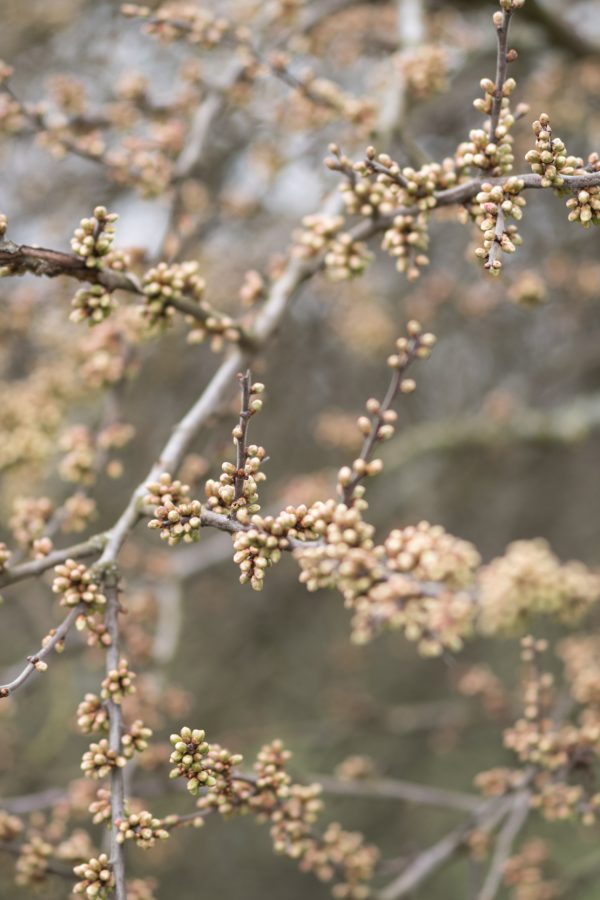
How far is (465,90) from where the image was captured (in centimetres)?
575

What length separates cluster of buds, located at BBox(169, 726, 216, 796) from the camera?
6.51 ft

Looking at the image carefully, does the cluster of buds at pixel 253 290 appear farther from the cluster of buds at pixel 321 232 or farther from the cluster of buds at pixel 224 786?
the cluster of buds at pixel 224 786

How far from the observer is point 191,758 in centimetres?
201

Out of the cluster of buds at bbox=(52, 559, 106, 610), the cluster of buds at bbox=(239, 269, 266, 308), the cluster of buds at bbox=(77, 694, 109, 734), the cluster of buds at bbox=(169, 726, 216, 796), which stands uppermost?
the cluster of buds at bbox=(239, 269, 266, 308)

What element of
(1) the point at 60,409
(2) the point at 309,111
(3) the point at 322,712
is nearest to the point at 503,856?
(1) the point at 60,409

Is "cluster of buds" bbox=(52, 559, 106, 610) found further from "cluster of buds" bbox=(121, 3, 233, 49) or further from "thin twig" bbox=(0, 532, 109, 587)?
"cluster of buds" bbox=(121, 3, 233, 49)

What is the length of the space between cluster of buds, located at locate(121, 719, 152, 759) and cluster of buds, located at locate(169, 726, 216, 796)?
9cm

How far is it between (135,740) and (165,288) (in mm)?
1278

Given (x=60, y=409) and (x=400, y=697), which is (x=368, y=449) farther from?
(x=400, y=697)

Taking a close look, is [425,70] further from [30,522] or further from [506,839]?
[506,839]

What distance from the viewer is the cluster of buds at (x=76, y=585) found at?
2.13 m

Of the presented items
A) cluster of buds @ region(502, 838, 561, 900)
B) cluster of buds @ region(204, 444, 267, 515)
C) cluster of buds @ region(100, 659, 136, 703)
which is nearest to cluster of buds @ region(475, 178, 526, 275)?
cluster of buds @ region(204, 444, 267, 515)

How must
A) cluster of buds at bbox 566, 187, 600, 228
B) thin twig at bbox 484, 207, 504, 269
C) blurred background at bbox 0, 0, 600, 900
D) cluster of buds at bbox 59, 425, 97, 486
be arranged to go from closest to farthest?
thin twig at bbox 484, 207, 504, 269 → cluster of buds at bbox 566, 187, 600, 228 → cluster of buds at bbox 59, 425, 97, 486 → blurred background at bbox 0, 0, 600, 900

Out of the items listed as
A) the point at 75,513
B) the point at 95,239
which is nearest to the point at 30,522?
the point at 75,513
